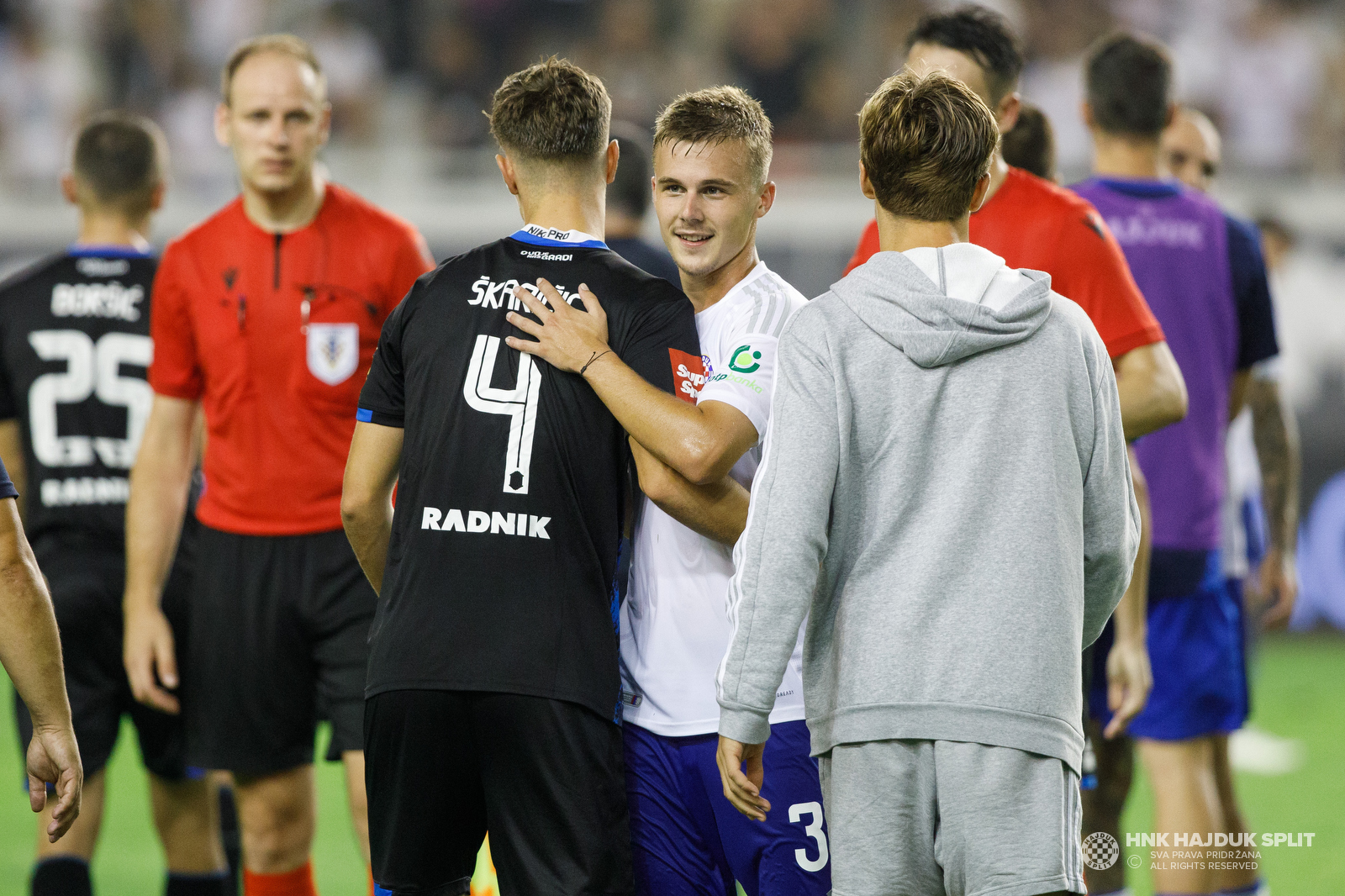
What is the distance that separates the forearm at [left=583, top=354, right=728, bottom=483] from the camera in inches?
110

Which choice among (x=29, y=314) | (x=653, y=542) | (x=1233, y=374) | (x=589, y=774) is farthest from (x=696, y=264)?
(x=29, y=314)

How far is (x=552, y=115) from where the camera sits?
3.03 meters

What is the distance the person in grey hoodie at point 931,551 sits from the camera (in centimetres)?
253

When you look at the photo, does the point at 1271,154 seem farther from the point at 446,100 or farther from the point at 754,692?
the point at 754,692

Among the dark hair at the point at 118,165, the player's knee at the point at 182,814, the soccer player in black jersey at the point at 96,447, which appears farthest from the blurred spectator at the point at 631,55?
the player's knee at the point at 182,814

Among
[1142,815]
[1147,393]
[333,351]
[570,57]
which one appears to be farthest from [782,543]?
[570,57]

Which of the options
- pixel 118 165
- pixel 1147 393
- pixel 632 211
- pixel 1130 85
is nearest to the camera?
pixel 1147 393

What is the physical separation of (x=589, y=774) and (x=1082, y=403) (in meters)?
1.22

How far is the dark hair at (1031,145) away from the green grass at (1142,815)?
2.71 m

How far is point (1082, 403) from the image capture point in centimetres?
264

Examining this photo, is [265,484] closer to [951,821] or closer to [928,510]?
[928,510]

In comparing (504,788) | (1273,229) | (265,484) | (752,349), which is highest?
(1273,229)

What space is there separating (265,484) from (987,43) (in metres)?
2.42

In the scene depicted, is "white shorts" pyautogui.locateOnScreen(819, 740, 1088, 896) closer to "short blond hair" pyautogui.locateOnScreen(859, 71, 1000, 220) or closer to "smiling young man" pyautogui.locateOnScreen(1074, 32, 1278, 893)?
"short blond hair" pyautogui.locateOnScreen(859, 71, 1000, 220)
